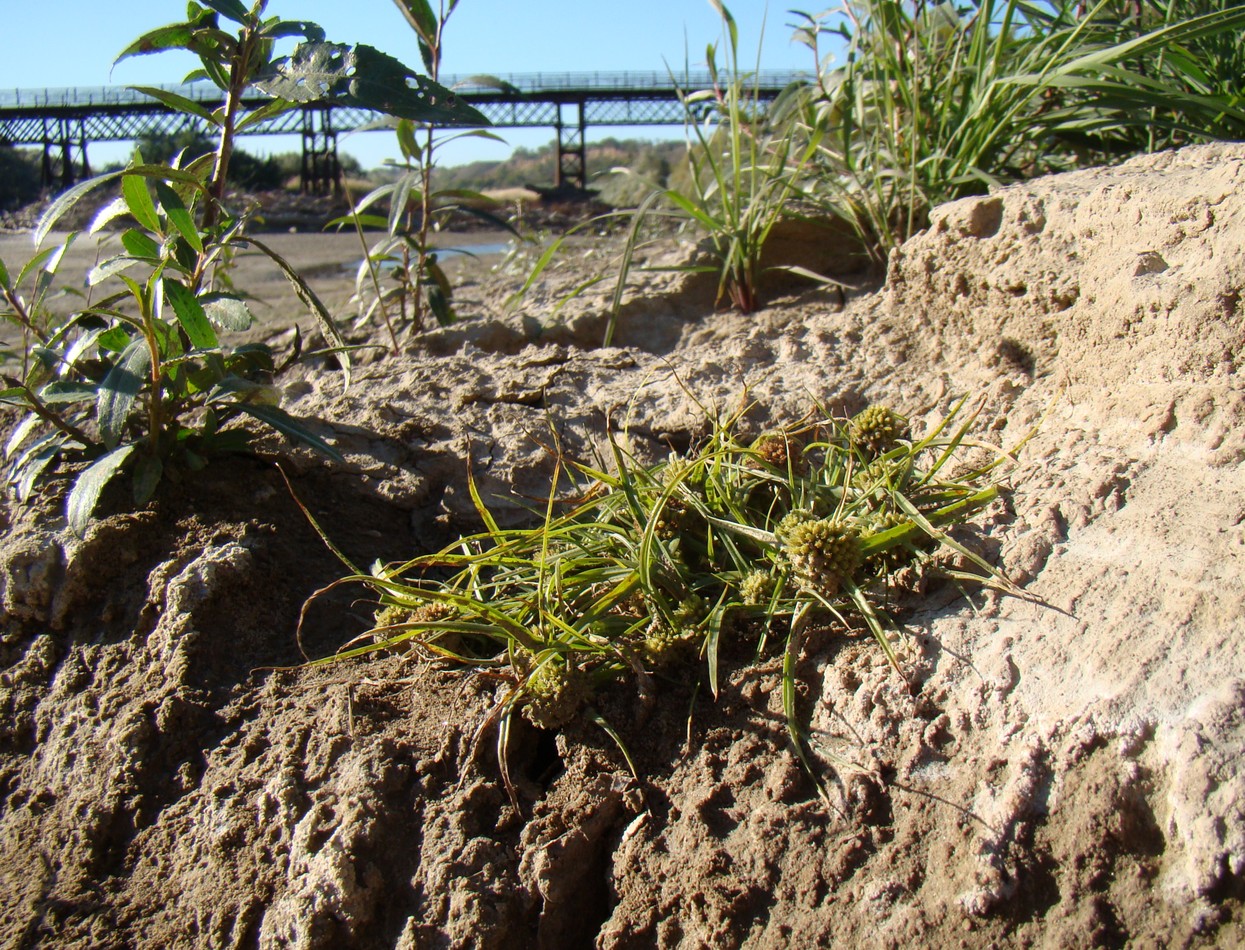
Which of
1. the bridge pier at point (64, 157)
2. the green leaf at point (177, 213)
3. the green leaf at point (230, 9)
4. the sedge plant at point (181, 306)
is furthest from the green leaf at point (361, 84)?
the bridge pier at point (64, 157)

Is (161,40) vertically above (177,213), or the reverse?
(161,40)

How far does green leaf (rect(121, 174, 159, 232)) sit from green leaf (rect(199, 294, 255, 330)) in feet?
0.68

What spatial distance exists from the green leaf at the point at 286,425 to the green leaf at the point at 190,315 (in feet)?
0.50

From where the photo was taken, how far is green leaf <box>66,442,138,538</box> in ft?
6.09

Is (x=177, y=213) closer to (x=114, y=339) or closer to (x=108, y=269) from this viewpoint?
(x=108, y=269)

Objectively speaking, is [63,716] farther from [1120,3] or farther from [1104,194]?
[1120,3]

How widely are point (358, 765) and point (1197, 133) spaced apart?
2.59 metres

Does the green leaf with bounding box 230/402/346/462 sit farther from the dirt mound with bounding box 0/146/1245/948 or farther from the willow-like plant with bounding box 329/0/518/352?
the willow-like plant with bounding box 329/0/518/352

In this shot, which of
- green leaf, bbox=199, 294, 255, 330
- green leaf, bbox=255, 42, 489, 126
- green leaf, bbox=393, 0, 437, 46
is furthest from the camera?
green leaf, bbox=393, 0, 437, 46

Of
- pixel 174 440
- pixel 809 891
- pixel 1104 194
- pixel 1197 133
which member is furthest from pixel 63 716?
pixel 1197 133

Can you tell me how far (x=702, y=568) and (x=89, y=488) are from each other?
4.10 feet

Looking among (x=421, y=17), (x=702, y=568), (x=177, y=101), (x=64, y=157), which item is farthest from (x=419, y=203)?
(x=64, y=157)

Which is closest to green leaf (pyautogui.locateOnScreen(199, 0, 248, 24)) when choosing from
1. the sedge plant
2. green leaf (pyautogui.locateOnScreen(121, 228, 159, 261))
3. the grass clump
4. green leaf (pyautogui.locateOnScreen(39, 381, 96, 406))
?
the sedge plant

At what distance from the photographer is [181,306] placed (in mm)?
1998
